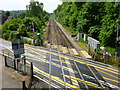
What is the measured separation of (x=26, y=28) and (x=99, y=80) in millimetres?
21133

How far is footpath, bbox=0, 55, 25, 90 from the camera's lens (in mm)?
9086

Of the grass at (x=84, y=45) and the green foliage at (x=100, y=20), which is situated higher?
the green foliage at (x=100, y=20)

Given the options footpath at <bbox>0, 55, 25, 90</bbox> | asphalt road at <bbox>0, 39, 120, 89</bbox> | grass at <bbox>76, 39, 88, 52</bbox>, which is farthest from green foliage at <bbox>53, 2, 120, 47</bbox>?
footpath at <bbox>0, 55, 25, 90</bbox>

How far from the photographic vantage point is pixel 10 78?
33.7 ft

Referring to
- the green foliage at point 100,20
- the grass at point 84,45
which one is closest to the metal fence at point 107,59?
the grass at point 84,45

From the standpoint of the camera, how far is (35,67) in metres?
12.6

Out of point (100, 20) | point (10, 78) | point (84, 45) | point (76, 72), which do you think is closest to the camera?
point (10, 78)

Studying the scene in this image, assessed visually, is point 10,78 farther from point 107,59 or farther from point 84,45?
point 84,45

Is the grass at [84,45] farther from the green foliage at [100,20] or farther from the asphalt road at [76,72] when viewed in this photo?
the asphalt road at [76,72]

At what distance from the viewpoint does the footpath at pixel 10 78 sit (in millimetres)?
9086

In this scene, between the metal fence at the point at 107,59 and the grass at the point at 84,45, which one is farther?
the grass at the point at 84,45

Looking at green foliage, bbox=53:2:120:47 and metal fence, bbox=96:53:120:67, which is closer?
metal fence, bbox=96:53:120:67

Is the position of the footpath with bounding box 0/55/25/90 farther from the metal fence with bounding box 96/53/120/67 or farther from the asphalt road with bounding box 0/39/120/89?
the metal fence with bounding box 96/53/120/67

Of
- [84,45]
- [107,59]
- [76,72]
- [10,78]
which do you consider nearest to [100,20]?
[84,45]
